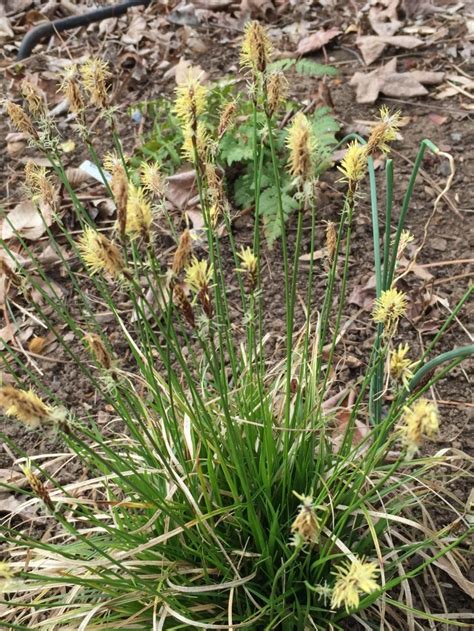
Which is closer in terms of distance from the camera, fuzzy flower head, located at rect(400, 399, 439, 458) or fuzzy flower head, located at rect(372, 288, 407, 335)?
fuzzy flower head, located at rect(400, 399, 439, 458)

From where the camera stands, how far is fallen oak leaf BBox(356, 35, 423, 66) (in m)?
3.39

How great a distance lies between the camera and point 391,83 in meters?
3.18

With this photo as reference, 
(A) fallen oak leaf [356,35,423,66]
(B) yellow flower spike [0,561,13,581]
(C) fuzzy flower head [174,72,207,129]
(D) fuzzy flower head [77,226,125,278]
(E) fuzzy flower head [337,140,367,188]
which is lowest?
(A) fallen oak leaf [356,35,423,66]

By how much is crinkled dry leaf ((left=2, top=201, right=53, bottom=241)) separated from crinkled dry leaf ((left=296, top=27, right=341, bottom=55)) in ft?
5.23

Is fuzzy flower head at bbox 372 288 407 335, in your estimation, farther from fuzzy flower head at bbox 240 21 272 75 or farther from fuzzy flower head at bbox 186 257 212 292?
fuzzy flower head at bbox 240 21 272 75

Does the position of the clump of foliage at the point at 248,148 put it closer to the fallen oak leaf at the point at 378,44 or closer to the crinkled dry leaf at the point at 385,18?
the fallen oak leaf at the point at 378,44

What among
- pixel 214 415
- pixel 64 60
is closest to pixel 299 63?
pixel 64 60

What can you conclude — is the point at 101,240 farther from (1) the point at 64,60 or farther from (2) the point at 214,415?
(1) the point at 64,60

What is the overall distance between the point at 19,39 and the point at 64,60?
0.48m

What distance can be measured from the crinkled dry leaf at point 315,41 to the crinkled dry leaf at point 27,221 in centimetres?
160

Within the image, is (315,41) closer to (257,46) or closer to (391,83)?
(391,83)

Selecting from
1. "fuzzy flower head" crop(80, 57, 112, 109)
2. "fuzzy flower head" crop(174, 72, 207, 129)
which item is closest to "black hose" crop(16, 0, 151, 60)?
"fuzzy flower head" crop(80, 57, 112, 109)

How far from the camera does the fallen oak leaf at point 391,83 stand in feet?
10.3

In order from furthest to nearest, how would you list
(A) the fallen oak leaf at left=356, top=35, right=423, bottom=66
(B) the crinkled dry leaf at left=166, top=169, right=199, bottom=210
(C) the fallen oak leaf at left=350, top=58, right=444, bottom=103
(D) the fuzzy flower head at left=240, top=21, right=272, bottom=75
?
1. (A) the fallen oak leaf at left=356, top=35, right=423, bottom=66
2. (C) the fallen oak leaf at left=350, top=58, right=444, bottom=103
3. (B) the crinkled dry leaf at left=166, top=169, right=199, bottom=210
4. (D) the fuzzy flower head at left=240, top=21, right=272, bottom=75
